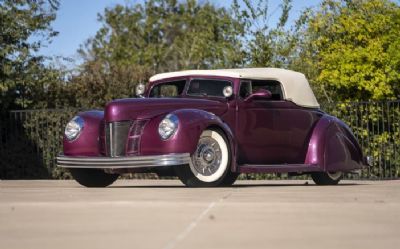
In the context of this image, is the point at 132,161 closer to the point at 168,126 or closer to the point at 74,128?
the point at 168,126

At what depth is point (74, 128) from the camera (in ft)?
47.6

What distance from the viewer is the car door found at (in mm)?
14641

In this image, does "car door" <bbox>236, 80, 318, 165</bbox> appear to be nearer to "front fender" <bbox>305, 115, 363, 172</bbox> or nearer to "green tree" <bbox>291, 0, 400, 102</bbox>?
"front fender" <bbox>305, 115, 363, 172</bbox>

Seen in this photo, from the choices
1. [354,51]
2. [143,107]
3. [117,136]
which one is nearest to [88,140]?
[117,136]

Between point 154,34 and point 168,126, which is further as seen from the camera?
point 154,34

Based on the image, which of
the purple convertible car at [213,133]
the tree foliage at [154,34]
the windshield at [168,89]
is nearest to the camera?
the purple convertible car at [213,133]

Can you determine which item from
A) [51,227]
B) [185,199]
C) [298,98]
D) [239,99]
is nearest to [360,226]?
[51,227]

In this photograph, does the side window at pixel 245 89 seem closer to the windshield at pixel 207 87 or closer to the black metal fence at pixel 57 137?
the windshield at pixel 207 87

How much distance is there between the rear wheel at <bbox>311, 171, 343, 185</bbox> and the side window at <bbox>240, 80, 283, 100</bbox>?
1.55 metres

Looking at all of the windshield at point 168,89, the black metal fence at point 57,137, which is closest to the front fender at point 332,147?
the windshield at point 168,89

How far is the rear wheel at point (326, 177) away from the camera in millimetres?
16234

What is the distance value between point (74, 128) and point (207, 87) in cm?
212

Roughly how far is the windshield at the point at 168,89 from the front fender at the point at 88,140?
1.39 m

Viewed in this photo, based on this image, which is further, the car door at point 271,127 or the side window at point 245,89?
the side window at point 245,89
